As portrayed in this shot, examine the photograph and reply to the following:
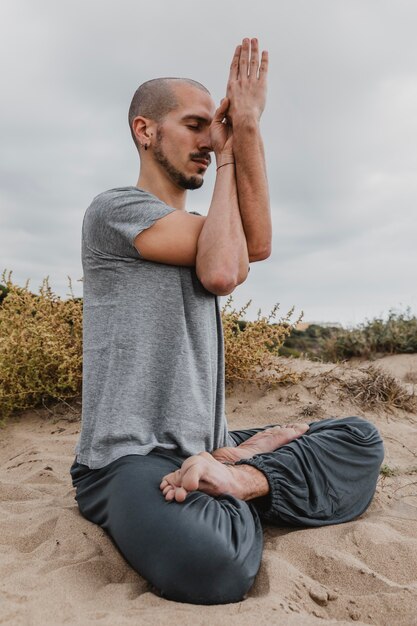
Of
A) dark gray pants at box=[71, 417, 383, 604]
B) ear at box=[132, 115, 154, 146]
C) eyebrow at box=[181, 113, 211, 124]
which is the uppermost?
eyebrow at box=[181, 113, 211, 124]

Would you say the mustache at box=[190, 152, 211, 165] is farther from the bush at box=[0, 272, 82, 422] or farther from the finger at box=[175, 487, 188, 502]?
the bush at box=[0, 272, 82, 422]

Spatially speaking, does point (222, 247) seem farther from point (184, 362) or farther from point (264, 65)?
point (264, 65)

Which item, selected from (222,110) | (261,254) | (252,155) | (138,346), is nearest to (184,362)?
(138,346)

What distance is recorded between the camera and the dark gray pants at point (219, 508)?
6.85 feet

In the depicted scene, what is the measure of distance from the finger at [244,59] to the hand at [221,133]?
157 mm

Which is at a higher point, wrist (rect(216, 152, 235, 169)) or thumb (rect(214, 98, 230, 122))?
thumb (rect(214, 98, 230, 122))

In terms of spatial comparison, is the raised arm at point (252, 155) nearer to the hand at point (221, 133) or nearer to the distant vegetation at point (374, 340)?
the hand at point (221, 133)

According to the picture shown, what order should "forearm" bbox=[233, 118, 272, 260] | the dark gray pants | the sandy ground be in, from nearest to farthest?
the sandy ground, the dark gray pants, "forearm" bbox=[233, 118, 272, 260]

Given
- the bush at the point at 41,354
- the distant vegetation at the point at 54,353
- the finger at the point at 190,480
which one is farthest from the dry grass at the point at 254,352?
the finger at the point at 190,480

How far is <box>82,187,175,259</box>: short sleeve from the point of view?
102 inches

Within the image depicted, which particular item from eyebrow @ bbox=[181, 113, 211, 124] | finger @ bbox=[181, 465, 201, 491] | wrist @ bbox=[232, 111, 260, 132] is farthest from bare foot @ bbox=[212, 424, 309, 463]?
eyebrow @ bbox=[181, 113, 211, 124]

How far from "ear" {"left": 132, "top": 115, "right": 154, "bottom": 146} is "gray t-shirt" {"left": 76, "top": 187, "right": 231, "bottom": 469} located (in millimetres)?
397

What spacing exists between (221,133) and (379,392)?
273 centimetres

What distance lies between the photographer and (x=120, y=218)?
8.64 ft
